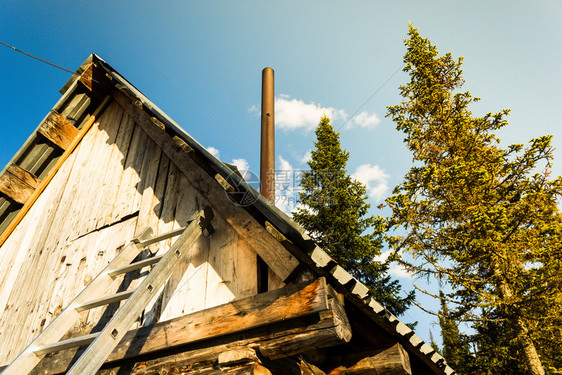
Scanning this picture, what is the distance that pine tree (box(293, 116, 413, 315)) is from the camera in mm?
14895

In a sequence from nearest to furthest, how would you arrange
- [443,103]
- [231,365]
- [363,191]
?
1. [231,365]
2. [443,103]
3. [363,191]

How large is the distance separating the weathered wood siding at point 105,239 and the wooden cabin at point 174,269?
2 cm

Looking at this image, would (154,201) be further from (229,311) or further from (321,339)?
(321,339)

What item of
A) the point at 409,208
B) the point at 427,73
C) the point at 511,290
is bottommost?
the point at 511,290

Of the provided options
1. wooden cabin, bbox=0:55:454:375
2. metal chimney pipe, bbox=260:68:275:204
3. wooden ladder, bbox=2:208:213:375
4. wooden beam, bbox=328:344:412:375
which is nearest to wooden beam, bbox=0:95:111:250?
wooden cabin, bbox=0:55:454:375

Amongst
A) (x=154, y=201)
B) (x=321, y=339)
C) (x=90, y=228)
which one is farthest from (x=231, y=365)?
(x=90, y=228)

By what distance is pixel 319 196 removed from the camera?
17.3 m

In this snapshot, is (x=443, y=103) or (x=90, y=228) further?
(x=443, y=103)

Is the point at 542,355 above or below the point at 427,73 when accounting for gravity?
below

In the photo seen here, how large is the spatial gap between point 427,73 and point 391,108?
187 centimetres

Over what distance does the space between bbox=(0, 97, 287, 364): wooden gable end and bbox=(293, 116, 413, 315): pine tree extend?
11043 mm

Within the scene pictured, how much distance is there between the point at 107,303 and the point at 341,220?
1371 centimetres

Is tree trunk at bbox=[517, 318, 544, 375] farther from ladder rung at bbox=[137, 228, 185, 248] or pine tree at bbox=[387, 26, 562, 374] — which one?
ladder rung at bbox=[137, 228, 185, 248]

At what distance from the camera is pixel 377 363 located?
2693 millimetres
